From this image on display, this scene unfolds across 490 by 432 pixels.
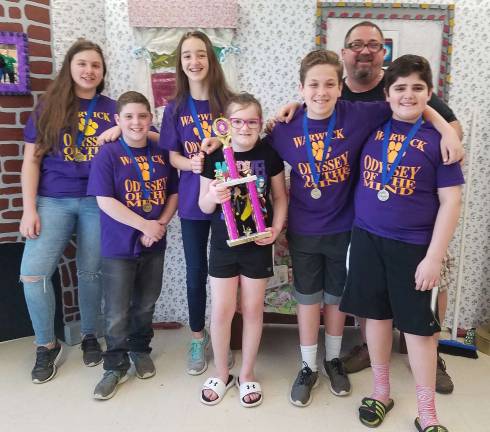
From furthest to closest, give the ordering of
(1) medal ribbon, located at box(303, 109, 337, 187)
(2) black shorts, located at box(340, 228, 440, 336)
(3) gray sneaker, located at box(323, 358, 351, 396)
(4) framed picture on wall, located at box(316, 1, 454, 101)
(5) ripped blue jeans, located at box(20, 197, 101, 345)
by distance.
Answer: (4) framed picture on wall, located at box(316, 1, 454, 101), (5) ripped blue jeans, located at box(20, 197, 101, 345), (3) gray sneaker, located at box(323, 358, 351, 396), (1) medal ribbon, located at box(303, 109, 337, 187), (2) black shorts, located at box(340, 228, 440, 336)

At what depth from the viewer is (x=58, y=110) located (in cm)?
203

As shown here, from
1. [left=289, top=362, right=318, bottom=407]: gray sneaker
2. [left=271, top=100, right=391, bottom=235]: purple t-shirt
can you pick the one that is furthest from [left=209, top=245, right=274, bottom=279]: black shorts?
[left=289, top=362, right=318, bottom=407]: gray sneaker

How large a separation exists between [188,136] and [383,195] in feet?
2.97

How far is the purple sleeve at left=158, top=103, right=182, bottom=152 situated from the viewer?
203cm

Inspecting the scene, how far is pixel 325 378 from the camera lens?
2148 millimetres

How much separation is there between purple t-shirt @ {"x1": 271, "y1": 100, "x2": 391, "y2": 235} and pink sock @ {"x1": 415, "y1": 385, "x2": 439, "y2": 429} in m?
0.69

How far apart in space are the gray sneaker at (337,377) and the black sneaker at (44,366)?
134 centimetres

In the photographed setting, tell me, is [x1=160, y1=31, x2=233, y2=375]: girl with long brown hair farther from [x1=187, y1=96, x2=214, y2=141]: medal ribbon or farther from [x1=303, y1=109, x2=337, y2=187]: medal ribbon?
[x1=303, y1=109, x2=337, y2=187]: medal ribbon

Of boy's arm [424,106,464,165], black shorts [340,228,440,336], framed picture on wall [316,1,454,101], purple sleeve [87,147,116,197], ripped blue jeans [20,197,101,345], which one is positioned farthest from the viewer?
framed picture on wall [316,1,454,101]

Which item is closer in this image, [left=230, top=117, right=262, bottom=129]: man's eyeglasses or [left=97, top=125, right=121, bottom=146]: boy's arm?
[left=230, top=117, right=262, bottom=129]: man's eyeglasses

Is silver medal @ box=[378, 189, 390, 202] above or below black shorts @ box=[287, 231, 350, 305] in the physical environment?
above

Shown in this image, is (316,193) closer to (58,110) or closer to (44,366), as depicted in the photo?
(58,110)

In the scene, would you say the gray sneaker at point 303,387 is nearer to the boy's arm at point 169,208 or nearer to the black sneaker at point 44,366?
the boy's arm at point 169,208

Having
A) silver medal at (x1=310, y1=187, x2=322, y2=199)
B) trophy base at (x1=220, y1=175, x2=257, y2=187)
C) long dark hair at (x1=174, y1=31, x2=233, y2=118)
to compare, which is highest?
long dark hair at (x1=174, y1=31, x2=233, y2=118)
